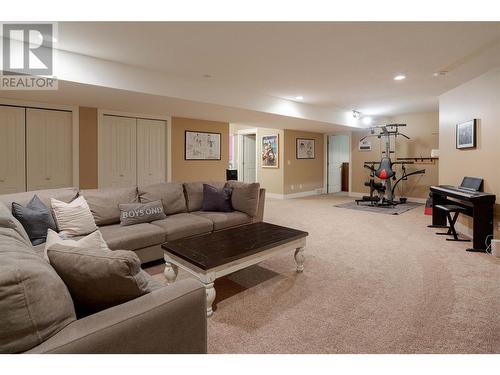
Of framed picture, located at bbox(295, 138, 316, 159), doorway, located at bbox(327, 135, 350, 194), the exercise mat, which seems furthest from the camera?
doorway, located at bbox(327, 135, 350, 194)

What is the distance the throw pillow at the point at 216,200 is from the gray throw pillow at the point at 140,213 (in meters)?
0.66

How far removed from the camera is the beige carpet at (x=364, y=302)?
1.81m

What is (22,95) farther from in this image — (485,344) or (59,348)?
(485,344)

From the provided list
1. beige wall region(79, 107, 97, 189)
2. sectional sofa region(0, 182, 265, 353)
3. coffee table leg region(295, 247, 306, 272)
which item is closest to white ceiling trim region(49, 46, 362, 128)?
beige wall region(79, 107, 97, 189)

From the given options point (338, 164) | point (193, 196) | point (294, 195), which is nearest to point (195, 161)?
point (193, 196)

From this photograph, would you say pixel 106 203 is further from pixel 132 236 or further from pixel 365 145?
pixel 365 145

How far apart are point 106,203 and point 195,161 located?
3.19m

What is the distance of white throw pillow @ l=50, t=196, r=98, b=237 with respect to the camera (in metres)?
2.69

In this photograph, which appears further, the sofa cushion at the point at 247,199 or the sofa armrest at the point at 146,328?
the sofa cushion at the point at 247,199

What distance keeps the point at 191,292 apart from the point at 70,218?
203cm

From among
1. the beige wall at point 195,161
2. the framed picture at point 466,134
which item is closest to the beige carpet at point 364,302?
the framed picture at point 466,134

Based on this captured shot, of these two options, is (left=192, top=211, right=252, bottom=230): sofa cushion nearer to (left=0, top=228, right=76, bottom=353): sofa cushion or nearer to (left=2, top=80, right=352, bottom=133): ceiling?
(left=2, top=80, right=352, bottom=133): ceiling

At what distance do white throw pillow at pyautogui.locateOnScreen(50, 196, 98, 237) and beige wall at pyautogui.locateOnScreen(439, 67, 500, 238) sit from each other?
4.81m

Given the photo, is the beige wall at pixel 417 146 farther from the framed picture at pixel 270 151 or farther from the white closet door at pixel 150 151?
the white closet door at pixel 150 151
